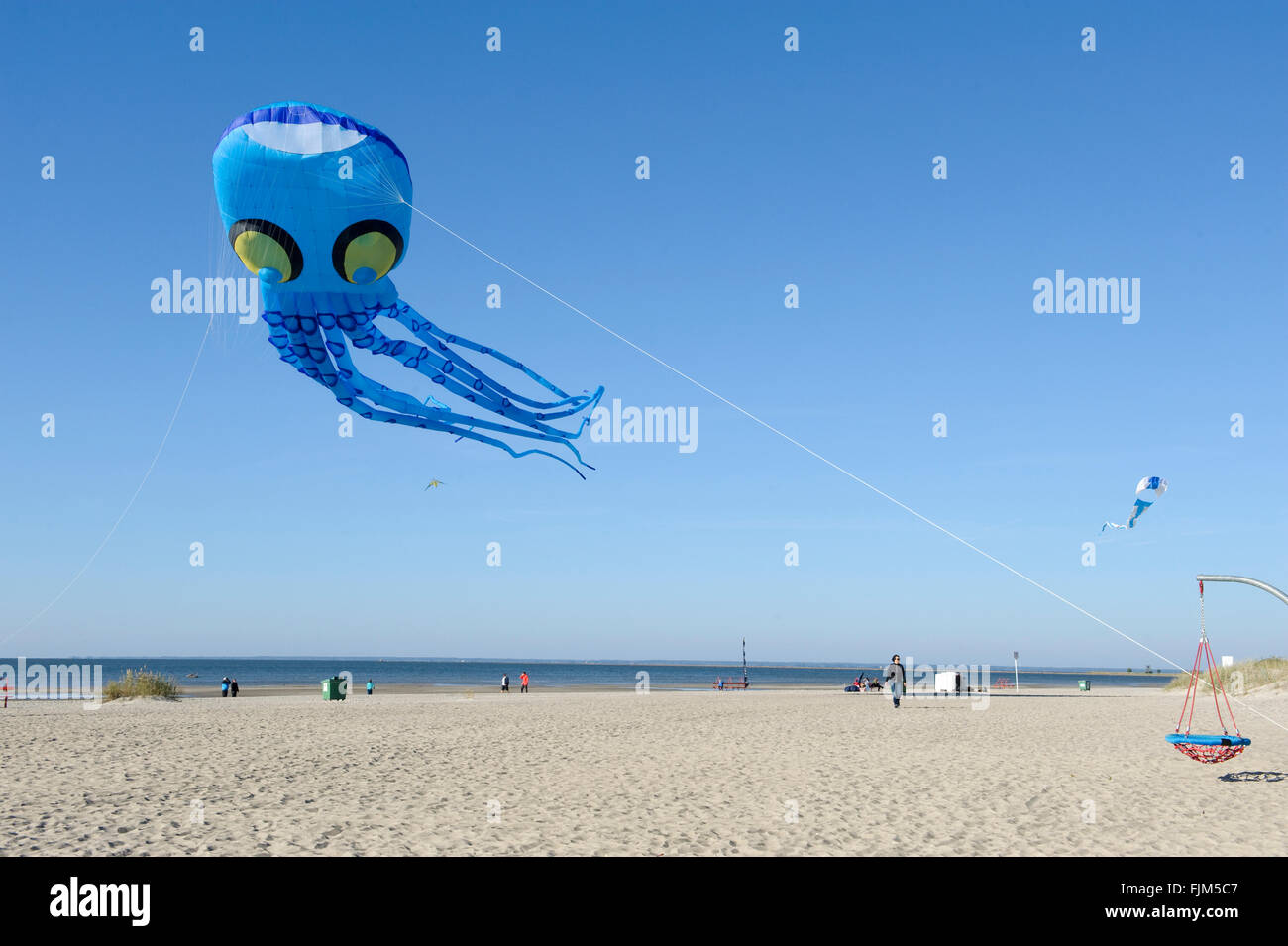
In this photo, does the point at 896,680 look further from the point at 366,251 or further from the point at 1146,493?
the point at 366,251

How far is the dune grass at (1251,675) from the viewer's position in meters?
35.7

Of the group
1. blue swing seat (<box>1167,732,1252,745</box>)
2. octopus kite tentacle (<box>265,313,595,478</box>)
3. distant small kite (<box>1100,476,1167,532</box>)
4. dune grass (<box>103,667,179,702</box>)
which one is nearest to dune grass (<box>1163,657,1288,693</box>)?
distant small kite (<box>1100,476,1167,532</box>)

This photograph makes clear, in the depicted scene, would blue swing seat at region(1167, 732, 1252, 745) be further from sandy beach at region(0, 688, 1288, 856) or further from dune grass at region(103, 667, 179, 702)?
dune grass at region(103, 667, 179, 702)

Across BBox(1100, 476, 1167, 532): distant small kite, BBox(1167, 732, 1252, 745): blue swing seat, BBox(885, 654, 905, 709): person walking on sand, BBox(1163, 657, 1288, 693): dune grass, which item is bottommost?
BBox(1163, 657, 1288, 693): dune grass

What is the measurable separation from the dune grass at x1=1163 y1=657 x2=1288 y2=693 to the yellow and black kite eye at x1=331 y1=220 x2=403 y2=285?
116ft

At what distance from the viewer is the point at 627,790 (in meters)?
12.6

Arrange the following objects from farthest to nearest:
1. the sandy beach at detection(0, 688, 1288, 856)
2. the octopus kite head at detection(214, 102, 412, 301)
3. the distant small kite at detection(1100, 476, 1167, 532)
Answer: the distant small kite at detection(1100, 476, 1167, 532), the octopus kite head at detection(214, 102, 412, 301), the sandy beach at detection(0, 688, 1288, 856)

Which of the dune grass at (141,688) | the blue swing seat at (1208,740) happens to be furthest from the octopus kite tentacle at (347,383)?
the dune grass at (141,688)

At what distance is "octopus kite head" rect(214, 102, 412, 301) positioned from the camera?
11.6 meters
